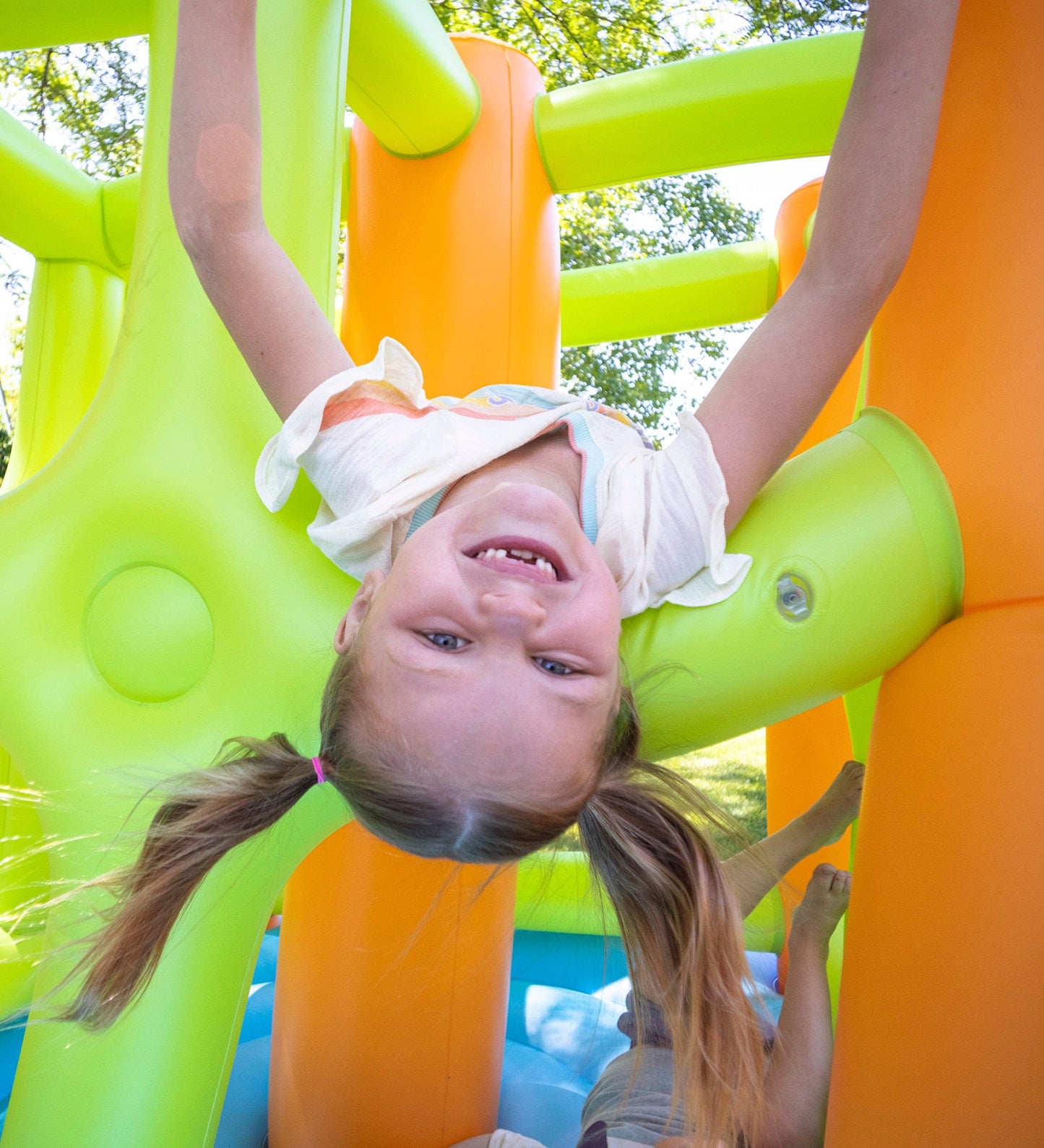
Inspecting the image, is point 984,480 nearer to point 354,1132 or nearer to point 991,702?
point 991,702

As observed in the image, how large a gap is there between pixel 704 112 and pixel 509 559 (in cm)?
115

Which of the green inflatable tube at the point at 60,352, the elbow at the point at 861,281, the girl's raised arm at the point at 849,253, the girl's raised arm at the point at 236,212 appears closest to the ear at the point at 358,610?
the girl's raised arm at the point at 236,212

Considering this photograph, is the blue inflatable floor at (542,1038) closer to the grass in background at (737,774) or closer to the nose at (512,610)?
the nose at (512,610)

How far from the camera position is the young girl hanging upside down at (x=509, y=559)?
3.23 ft

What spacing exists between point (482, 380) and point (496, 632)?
0.82m

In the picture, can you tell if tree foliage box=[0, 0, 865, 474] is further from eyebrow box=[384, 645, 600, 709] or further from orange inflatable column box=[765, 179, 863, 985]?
eyebrow box=[384, 645, 600, 709]

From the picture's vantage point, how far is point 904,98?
1.00 meters

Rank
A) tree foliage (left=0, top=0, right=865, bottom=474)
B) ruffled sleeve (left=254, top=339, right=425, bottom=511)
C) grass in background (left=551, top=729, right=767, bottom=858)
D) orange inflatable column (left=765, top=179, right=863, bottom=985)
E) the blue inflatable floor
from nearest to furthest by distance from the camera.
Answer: ruffled sleeve (left=254, top=339, right=425, bottom=511), the blue inflatable floor, orange inflatable column (left=765, top=179, right=863, bottom=985), tree foliage (left=0, top=0, right=865, bottom=474), grass in background (left=551, top=729, right=767, bottom=858)

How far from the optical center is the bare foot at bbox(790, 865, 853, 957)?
1.52 metres

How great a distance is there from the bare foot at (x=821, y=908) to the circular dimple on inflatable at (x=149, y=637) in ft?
3.27

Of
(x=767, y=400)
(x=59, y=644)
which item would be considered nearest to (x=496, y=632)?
(x=767, y=400)

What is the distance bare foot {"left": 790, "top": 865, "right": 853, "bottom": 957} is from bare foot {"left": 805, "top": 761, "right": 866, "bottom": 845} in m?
0.05

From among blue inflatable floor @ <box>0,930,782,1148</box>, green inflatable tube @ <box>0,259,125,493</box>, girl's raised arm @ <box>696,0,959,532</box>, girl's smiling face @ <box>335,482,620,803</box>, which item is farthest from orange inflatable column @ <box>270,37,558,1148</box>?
green inflatable tube @ <box>0,259,125,493</box>

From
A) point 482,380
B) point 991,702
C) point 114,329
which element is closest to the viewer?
point 991,702
